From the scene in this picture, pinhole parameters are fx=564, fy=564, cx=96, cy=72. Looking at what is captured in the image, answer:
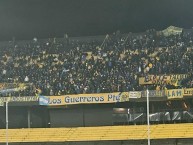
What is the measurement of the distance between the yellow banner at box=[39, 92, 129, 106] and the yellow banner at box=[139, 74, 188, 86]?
2.82 meters

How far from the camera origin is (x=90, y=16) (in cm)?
5278

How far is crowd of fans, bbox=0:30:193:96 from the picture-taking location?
146ft

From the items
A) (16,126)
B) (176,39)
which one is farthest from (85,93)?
(176,39)

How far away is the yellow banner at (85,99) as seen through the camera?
1630 inches

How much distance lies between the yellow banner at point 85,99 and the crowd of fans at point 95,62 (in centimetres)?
109

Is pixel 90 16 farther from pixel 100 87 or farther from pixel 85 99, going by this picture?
pixel 85 99

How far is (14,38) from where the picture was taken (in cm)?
5631

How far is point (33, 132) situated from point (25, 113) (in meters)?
2.79

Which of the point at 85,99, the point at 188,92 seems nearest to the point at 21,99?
the point at 85,99

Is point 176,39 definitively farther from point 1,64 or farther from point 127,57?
point 1,64

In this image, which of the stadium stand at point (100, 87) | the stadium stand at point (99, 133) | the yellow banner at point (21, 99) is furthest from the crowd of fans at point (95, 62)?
the stadium stand at point (99, 133)

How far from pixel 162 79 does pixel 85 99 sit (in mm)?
6015

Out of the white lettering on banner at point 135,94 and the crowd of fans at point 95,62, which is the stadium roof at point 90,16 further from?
the white lettering on banner at point 135,94

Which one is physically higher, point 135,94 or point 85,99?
point 135,94
